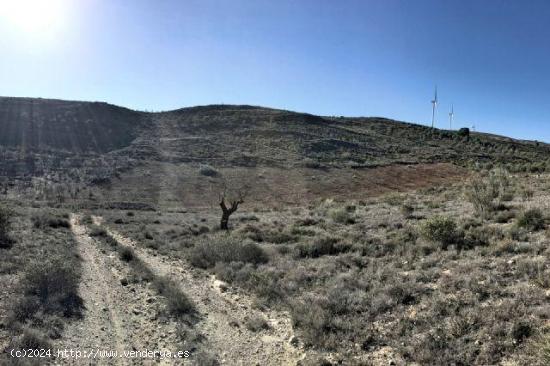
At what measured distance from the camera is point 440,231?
44.7 ft

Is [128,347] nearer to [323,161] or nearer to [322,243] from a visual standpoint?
[322,243]

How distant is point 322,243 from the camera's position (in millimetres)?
15570

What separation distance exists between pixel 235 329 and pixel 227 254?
6.04 metres

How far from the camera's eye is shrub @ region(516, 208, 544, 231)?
43.1 feet

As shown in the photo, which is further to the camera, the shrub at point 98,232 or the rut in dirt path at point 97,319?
the shrub at point 98,232

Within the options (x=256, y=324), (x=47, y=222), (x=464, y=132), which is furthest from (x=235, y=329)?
(x=464, y=132)

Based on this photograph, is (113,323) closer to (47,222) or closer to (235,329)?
(235,329)

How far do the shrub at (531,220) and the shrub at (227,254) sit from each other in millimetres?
7714

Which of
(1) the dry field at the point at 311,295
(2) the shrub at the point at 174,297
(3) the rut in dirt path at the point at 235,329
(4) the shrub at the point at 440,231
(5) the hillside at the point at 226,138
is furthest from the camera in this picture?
(5) the hillside at the point at 226,138

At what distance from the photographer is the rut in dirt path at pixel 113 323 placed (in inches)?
332

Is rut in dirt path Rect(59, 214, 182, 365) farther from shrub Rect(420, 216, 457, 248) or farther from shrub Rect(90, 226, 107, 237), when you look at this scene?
shrub Rect(420, 216, 457, 248)

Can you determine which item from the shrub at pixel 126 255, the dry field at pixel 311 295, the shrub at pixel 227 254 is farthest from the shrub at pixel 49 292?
the shrub at pixel 227 254

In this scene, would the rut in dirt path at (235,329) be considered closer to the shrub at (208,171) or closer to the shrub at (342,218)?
the shrub at (342,218)

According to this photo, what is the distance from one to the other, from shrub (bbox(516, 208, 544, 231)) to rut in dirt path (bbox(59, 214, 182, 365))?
10104 millimetres
